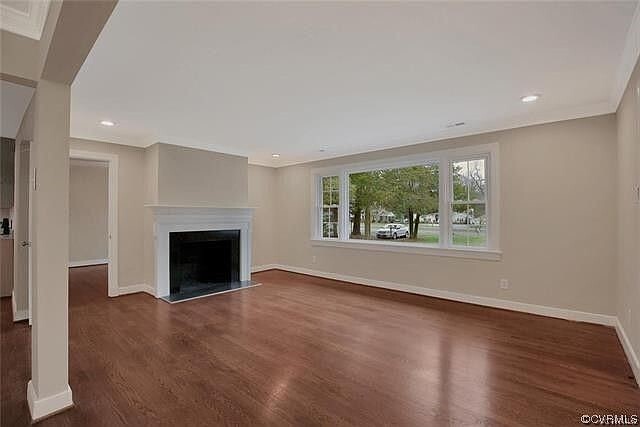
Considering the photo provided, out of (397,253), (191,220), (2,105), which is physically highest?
(2,105)

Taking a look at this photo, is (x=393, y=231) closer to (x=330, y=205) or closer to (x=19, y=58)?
(x=330, y=205)

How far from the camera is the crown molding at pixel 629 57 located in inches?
79.7

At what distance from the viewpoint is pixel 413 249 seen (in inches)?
198

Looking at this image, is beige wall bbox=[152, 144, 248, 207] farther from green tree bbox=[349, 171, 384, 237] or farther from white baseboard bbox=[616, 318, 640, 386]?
white baseboard bbox=[616, 318, 640, 386]

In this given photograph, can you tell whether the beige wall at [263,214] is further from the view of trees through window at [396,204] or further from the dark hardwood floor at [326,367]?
the dark hardwood floor at [326,367]

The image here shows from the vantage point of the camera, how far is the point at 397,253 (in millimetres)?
5230

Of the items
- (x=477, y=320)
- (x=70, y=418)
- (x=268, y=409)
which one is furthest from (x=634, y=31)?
(x=70, y=418)

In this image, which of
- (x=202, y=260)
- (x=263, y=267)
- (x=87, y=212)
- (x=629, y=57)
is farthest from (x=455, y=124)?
(x=87, y=212)

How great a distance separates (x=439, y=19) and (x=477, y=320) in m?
3.24

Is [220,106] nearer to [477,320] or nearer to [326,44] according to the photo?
[326,44]

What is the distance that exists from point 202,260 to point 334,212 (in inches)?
104

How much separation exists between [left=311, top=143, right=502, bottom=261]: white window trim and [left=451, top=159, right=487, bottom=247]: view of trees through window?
0.07 metres

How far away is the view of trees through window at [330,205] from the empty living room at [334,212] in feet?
0.18

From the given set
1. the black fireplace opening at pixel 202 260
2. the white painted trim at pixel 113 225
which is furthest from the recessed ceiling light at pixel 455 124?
the white painted trim at pixel 113 225
